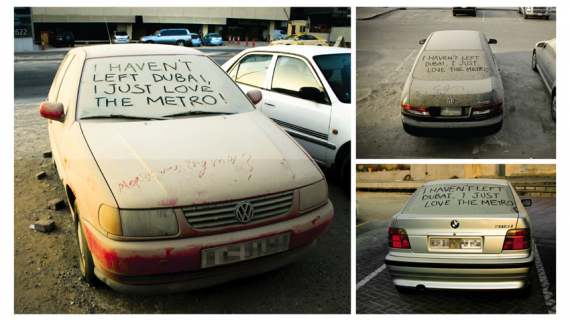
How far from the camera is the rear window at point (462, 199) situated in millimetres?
2971

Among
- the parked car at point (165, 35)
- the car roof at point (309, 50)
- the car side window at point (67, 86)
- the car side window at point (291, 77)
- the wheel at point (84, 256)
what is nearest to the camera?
the wheel at point (84, 256)

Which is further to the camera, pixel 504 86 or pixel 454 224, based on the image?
pixel 504 86

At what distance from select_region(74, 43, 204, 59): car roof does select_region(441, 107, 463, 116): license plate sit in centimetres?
232

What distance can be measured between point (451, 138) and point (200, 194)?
2.49 m

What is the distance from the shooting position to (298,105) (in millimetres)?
4473

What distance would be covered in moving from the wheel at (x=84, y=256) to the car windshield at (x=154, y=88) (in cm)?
79

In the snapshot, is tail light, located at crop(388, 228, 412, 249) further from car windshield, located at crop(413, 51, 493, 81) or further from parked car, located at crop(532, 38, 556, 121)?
parked car, located at crop(532, 38, 556, 121)

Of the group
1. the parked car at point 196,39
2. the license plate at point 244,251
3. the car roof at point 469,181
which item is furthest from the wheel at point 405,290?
the parked car at point 196,39

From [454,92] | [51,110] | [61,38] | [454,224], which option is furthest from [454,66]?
[61,38]

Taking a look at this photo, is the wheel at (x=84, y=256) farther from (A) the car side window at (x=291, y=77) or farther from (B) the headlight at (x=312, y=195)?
(A) the car side window at (x=291, y=77)

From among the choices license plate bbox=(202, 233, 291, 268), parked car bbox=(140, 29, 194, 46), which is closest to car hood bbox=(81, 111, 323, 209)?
license plate bbox=(202, 233, 291, 268)

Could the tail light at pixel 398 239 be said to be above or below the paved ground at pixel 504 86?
below

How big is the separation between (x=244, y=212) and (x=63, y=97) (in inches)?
83.3

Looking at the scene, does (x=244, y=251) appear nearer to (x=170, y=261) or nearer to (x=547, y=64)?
(x=170, y=261)
